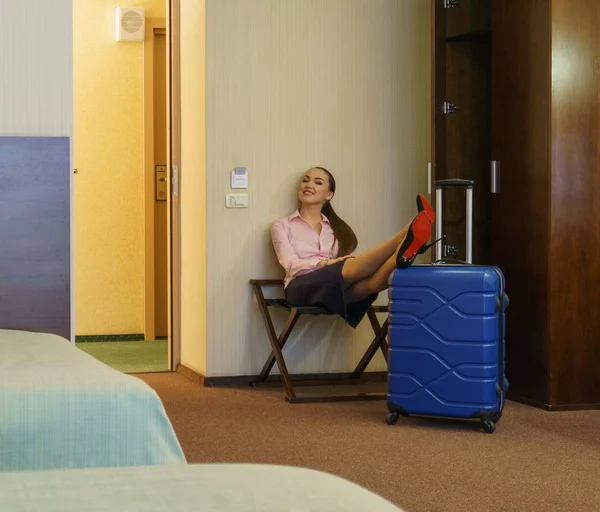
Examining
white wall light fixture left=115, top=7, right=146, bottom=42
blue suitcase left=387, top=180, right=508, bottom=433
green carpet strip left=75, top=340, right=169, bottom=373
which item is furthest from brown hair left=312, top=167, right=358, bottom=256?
white wall light fixture left=115, top=7, right=146, bottom=42

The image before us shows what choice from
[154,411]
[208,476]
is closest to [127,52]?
[154,411]

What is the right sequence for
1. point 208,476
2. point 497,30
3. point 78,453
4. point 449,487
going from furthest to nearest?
1. point 497,30
2. point 449,487
3. point 78,453
4. point 208,476

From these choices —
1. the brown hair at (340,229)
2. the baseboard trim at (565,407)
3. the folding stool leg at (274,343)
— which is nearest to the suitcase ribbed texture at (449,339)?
the baseboard trim at (565,407)

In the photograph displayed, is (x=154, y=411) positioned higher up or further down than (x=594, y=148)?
further down

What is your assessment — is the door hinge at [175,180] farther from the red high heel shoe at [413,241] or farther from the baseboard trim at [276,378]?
the red high heel shoe at [413,241]

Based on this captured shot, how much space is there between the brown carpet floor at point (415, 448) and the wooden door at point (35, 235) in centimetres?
72

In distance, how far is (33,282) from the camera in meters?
3.33

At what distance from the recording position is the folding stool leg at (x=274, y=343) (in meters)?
4.82

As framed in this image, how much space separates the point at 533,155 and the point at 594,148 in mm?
264

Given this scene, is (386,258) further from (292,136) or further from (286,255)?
(292,136)

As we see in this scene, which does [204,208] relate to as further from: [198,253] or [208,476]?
[208,476]

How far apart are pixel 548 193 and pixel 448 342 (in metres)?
0.93

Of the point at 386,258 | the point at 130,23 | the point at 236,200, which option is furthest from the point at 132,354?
the point at 386,258

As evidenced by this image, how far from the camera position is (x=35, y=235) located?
3.34 metres
